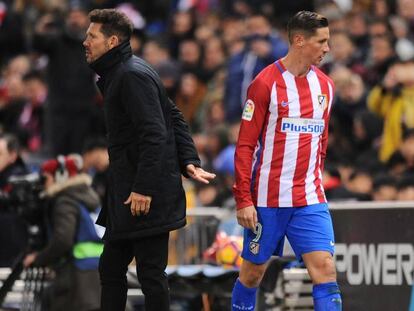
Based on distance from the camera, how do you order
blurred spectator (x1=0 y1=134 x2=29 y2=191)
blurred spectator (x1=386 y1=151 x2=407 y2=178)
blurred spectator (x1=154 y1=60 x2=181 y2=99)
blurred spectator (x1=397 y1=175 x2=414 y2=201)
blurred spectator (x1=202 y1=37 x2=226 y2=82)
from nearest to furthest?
blurred spectator (x1=397 y1=175 x2=414 y2=201) < blurred spectator (x1=0 y1=134 x2=29 y2=191) < blurred spectator (x1=386 y1=151 x2=407 y2=178) < blurred spectator (x1=154 y1=60 x2=181 y2=99) < blurred spectator (x1=202 y1=37 x2=226 y2=82)

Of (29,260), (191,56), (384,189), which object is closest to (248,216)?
(29,260)

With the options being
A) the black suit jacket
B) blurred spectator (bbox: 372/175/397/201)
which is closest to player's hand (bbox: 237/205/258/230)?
the black suit jacket

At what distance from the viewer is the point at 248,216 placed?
842 centimetres

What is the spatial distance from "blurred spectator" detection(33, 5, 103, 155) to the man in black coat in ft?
26.8

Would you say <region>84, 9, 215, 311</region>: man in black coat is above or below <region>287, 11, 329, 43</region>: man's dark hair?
below

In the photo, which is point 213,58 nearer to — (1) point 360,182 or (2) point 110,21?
(1) point 360,182

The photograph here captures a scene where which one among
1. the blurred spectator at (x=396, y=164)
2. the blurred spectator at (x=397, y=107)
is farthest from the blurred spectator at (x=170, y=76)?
the blurred spectator at (x=396, y=164)

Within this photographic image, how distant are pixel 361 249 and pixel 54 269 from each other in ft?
8.38

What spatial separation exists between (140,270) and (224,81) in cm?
926

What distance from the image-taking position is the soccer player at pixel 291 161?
845 cm

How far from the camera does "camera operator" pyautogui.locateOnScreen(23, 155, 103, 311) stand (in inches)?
407

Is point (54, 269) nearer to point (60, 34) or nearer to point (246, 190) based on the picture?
point (246, 190)

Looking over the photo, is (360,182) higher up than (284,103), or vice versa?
(284,103)

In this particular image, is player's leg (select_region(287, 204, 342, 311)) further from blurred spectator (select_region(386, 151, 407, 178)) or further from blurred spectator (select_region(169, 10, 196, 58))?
blurred spectator (select_region(169, 10, 196, 58))
